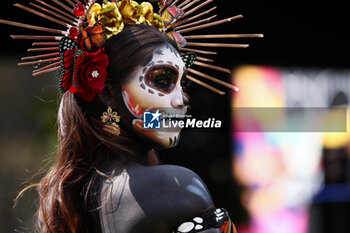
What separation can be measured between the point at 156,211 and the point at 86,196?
0.78ft

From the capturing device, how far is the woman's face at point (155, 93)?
1263mm

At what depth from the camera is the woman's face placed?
1.26m

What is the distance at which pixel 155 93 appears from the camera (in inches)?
49.9

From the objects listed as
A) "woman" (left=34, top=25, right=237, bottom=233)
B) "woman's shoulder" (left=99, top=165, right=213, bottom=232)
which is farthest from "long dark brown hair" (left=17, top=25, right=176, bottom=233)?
"woman's shoulder" (left=99, top=165, right=213, bottom=232)

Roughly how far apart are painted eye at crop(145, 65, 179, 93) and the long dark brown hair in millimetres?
39

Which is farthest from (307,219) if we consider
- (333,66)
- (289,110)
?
(333,66)

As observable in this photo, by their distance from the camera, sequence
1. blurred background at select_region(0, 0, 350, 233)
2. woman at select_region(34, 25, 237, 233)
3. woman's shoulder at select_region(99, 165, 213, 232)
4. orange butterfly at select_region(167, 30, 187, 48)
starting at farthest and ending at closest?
blurred background at select_region(0, 0, 350, 233)
orange butterfly at select_region(167, 30, 187, 48)
woman at select_region(34, 25, 237, 233)
woman's shoulder at select_region(99, 165, 213, 232)

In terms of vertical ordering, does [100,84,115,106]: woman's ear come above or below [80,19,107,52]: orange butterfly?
below

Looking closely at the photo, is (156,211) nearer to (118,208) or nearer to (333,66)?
(118,208)

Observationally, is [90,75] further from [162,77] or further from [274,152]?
[274,152]

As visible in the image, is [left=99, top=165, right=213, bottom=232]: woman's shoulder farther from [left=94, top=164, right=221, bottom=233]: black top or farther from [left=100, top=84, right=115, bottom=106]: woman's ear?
[left=100, top=84, right=115, bottom=106]: woman's ear

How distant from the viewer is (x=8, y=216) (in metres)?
2.95

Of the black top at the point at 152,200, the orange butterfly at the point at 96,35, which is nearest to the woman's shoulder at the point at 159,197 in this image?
the black top at the point at 152,200

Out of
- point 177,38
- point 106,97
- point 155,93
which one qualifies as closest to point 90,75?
point 106,97
